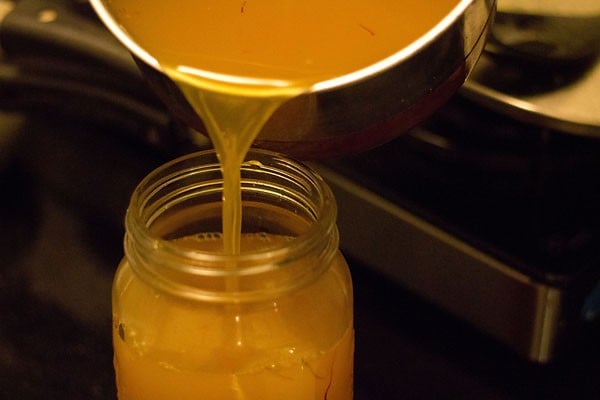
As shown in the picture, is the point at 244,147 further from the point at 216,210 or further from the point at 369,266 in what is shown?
the point at 369,266

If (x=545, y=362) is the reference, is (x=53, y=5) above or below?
above

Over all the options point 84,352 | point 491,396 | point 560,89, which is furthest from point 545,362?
point 84,352

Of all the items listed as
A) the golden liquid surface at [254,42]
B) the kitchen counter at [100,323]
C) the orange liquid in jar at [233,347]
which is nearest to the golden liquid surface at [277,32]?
the golden liquid surface at [254,42]

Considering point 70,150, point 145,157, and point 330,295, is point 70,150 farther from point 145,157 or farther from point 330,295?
point 330,295

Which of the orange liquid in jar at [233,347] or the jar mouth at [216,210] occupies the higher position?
the jar mouth at [216,210]

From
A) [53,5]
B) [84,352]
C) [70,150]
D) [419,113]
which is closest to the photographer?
[419,113]

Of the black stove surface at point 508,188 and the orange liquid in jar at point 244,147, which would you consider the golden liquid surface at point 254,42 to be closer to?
the orange liquid in jar at point 244,147

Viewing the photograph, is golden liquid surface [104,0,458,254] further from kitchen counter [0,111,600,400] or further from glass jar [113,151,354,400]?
kitchen counter [0,111,600,400]

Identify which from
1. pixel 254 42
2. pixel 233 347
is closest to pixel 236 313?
pixel 233 347
